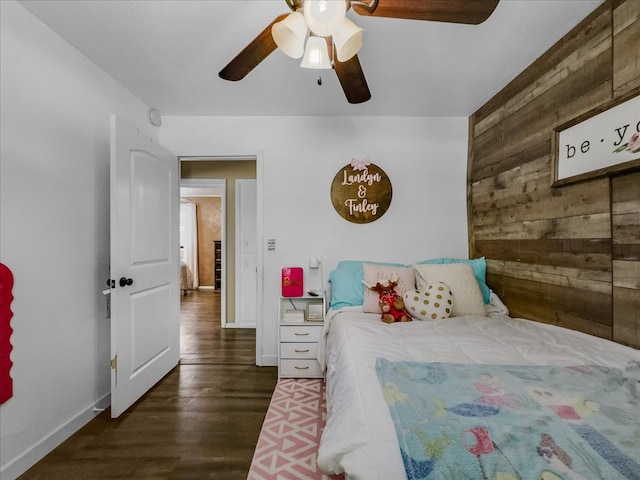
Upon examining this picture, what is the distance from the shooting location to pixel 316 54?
52.2 inches

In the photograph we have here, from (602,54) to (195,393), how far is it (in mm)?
3261

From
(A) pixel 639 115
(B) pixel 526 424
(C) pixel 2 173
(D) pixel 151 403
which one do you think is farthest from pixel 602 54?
(D) pixel 151 403

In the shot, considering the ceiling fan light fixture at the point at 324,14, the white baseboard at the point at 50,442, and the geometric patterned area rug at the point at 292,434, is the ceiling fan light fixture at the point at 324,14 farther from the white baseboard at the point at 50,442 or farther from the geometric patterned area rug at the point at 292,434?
the white baseboard at the point at 50,442

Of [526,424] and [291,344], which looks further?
[291,344]

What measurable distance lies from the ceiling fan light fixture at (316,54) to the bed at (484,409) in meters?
1.33

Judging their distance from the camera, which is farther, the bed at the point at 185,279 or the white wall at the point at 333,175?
the bed at the point at 185,279

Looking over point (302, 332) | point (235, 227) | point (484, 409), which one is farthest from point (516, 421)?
point (235, 227)

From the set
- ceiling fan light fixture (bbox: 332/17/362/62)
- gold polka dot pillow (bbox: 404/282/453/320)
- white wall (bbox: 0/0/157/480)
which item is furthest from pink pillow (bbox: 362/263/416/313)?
white wall (bbox: 0/0/157/480)

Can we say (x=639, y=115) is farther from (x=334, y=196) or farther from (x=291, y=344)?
(x=291, y=344)

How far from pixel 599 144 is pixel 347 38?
139cm

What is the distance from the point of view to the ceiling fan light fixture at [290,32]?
1142 mm

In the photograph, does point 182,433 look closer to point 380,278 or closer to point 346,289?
point 346,289

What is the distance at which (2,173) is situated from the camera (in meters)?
1.45

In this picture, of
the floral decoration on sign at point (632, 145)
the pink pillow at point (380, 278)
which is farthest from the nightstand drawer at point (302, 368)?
the floral decoration on sign at point (632, 145)
